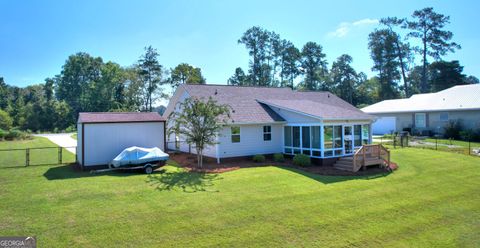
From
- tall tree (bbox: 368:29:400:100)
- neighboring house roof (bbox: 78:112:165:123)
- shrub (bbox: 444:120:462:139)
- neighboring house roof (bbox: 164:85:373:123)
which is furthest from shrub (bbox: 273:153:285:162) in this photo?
tall tree (bbox: 368:29:400:100)

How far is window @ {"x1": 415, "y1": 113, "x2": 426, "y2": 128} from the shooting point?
34.0 metres

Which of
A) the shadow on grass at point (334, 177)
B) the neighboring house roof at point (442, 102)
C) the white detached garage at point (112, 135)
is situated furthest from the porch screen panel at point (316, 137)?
the neighboring house roof at point (442, 102)

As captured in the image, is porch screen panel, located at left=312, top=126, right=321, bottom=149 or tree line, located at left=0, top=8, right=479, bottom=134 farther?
tree line, located at left=0, top=8, right=479, bottom=134

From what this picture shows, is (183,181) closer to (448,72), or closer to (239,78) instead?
(239,78)

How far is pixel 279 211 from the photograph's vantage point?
9836 millimetres

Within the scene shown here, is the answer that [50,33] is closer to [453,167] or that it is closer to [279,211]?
[279,211]

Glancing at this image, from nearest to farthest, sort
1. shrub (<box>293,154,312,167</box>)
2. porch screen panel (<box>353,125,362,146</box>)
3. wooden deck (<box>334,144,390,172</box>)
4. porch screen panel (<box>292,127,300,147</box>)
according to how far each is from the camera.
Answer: wooden deck (<box>334,144,390,172</box>)
shrub (<box>293,154,312,167</box>)
porch screen panel (<box>292,127,300,147</box>)
porch screen panel (<box>353,125,362,146</box>)

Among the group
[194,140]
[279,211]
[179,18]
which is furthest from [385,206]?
[179,18]

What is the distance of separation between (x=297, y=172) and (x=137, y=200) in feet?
27.3

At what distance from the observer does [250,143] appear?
19.7 meters

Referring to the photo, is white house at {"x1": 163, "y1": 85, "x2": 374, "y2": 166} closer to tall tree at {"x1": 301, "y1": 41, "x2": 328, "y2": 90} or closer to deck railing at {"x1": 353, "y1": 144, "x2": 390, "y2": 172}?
deck railing at {"x1": 353, "y1": 144, "x2": 390, "y2": 172}

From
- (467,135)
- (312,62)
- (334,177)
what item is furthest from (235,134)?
(312,62)

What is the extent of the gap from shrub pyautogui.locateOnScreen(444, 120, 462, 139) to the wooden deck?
18.1m

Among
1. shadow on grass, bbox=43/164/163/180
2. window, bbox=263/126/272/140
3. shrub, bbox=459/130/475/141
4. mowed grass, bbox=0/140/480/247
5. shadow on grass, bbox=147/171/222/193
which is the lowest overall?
mowed grass, bbox=0/140/480/247
